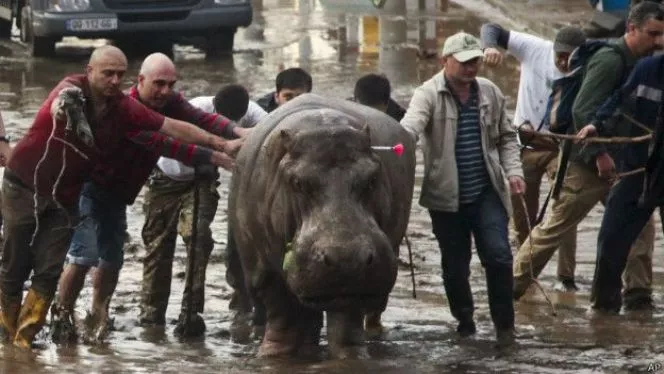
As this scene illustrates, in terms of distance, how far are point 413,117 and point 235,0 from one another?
1415cm

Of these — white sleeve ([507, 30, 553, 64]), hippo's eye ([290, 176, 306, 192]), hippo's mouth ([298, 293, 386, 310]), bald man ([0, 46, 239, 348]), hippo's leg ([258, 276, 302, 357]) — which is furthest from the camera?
white sleeve ([507, 30, 553, 64])

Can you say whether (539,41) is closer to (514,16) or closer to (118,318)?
(118,318)

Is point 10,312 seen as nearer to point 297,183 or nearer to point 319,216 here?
point 297,183

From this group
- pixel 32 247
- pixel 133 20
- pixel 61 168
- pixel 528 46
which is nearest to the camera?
pixel 61 168

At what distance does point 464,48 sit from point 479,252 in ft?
3.87

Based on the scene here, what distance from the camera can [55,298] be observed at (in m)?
11.5

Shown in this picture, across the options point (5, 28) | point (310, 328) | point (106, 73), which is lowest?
point (5, 28)

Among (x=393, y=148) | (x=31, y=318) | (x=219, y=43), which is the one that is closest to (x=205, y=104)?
(x=31, y=318)

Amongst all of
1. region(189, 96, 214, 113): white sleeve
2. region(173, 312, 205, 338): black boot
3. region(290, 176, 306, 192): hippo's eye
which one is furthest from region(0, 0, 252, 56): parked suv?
region(290, 176, 306, 192): hippo's eye

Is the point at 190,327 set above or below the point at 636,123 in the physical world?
below

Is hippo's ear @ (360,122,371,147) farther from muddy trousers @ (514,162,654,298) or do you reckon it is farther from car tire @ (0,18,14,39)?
Answer: car tire @ (0,18,14,39)

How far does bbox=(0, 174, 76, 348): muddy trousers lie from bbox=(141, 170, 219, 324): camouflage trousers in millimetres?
925

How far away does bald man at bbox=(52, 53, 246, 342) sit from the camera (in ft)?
36.2

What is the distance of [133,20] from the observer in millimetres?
24578
